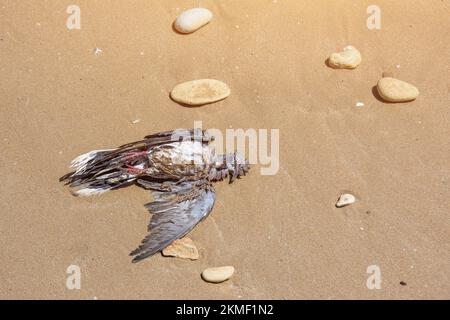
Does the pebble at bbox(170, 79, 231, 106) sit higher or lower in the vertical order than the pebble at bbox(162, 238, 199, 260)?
higher

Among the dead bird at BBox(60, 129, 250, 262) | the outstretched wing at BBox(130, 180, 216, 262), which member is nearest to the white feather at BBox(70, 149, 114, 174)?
the dead bird at BBox(60, 129, 250, 262)

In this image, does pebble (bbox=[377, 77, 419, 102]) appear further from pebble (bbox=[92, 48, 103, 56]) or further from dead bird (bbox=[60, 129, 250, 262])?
pebble (bbox=[92, 48, 103, 56])

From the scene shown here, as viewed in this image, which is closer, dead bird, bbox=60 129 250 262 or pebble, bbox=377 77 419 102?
dead bird, bbox=60 129 250 262

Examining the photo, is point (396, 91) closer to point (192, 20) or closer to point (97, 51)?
point (192, 20)

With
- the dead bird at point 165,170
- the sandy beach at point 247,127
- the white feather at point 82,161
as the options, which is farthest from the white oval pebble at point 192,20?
the white feather at point 82,161

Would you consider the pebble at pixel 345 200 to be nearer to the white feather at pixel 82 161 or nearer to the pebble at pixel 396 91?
the pebble at pixel 396 91

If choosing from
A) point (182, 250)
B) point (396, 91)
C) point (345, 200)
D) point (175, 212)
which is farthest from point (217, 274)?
point (396, 91)

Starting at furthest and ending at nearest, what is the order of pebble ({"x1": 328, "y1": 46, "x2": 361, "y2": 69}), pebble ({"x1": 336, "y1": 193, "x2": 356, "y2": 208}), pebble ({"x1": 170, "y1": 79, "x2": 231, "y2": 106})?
pebble ({"x1": 328, "y1": 46, "x2": 361, "y2": 69}), pebble ({"x1": 170, "y1": 79, "x2": 231, "y2": 106}), pebble ({"x1": 336, "y1": 193, "x2": 356, "y2": 208})
